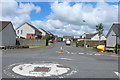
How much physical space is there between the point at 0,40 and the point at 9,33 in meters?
3.83

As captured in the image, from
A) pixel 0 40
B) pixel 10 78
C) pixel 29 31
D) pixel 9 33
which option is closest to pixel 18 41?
pixel 9 33

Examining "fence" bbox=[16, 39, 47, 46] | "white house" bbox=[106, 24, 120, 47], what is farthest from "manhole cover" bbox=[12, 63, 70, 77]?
"white house" bbox=[106, 24, 120, 47]

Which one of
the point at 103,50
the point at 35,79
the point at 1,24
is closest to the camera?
the point at 35,79

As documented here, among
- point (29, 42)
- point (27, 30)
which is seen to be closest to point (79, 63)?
point (29, 42)

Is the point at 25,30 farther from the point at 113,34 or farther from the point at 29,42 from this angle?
the point at 113,34

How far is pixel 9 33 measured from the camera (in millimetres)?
30453

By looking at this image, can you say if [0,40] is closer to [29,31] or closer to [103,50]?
[103,50]

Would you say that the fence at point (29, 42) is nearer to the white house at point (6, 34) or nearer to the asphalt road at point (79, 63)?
the white house at point (6, 34)

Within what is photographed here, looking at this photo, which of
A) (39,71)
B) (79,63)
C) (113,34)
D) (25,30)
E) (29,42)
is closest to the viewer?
(39,71)

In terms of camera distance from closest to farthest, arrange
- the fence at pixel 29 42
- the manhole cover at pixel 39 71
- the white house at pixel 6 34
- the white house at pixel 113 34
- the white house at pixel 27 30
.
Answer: the manhole cover at pixel 39 71 → the white house at pixel 6 34 → the white house at pixel 113 34 → the fence at pixel 29 42 → the white house at pixel 27 30

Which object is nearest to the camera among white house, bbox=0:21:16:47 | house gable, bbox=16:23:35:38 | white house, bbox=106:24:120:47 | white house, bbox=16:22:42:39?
white house, bbox=0:21:16:47

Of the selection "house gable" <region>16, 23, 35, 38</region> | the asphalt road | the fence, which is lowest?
the asphalt road

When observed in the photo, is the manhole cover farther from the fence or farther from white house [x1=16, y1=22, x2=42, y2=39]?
white house [x1=16, y1=22, x2=42, y2=39]

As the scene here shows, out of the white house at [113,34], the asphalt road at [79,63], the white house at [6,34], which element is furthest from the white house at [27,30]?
the asphalt road at [79,63]
